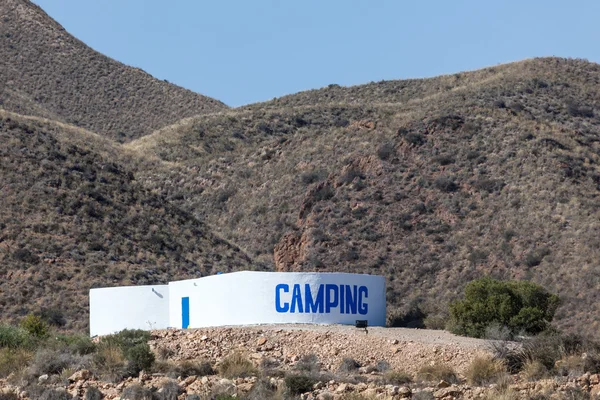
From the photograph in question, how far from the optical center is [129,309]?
3847cm

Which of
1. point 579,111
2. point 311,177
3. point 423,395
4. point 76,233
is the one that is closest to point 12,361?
point 423,395

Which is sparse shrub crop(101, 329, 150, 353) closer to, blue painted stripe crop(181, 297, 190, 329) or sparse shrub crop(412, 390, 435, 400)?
blue painted stripe crop(181, 297, 190, 329)

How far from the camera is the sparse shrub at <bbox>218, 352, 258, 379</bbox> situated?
25.3 metres

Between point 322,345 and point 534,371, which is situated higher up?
point 322,345

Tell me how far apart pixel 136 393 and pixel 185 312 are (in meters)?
13.4

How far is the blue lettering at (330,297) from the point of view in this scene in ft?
112

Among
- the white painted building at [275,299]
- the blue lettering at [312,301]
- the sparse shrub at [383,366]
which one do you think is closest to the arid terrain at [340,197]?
the white painted building at [275,299]

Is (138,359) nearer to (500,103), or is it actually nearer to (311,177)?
(311,177)

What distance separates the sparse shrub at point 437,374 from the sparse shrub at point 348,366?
2.27m

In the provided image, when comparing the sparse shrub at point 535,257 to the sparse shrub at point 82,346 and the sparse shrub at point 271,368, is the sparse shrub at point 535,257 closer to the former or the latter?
the sparse shrub at point 271,368

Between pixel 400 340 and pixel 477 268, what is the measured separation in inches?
932

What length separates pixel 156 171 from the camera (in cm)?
7925

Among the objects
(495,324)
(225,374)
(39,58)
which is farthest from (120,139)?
(225,374)

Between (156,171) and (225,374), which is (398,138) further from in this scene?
(225,374)
